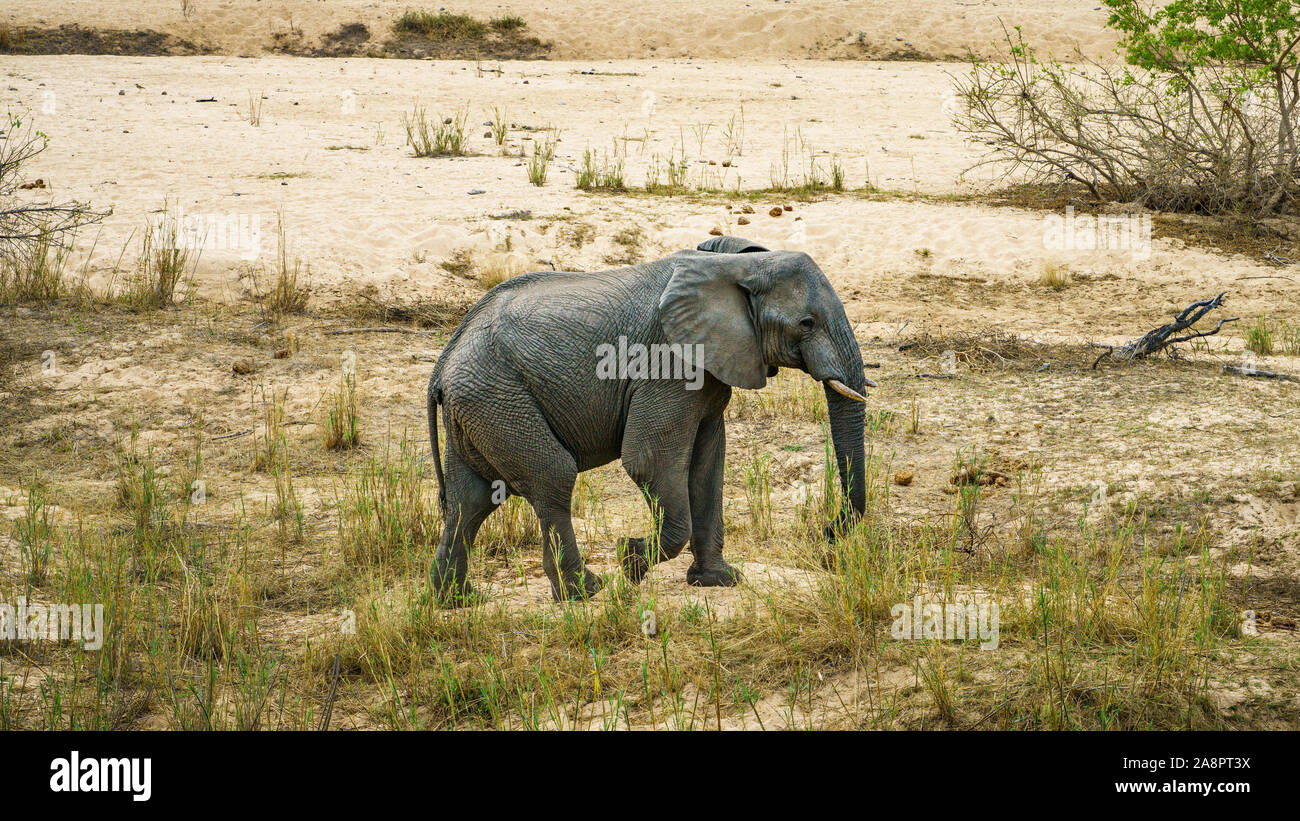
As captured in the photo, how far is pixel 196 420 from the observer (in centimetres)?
879

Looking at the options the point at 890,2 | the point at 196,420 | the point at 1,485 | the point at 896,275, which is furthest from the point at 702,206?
the point at 890,2

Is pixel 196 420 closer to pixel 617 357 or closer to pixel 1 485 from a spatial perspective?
pixel 1 485

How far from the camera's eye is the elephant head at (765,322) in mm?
5285

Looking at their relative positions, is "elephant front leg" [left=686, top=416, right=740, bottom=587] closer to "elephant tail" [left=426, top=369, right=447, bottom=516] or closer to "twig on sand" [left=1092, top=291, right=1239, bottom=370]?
"elephant tail" [left=426, top=369, right=447, bottom=516]

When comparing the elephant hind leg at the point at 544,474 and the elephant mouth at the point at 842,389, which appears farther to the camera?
the elephant hind leg at the point at 544,474

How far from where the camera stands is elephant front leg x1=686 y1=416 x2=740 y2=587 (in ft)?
19.1

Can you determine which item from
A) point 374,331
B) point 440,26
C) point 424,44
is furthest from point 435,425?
point 440,26

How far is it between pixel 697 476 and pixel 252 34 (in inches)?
885

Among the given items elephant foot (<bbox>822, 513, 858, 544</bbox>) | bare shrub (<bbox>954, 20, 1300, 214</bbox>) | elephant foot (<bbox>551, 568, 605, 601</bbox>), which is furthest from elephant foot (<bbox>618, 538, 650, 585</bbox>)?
bare shrub (<bbox>954, 20, 1300, 214</bbox>)

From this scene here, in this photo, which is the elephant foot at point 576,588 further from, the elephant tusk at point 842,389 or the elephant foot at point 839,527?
the elephant tusk at point 842,389

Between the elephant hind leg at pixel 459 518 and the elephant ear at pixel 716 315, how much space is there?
3.99 ft

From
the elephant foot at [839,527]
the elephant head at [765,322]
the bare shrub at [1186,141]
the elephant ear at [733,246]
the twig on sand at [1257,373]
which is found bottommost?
the elephant foot at [839,527]

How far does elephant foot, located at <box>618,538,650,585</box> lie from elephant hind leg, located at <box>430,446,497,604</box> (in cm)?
68

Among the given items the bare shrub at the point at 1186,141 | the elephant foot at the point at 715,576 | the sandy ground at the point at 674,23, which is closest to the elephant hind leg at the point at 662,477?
the elephant foot at the point at 715,576
